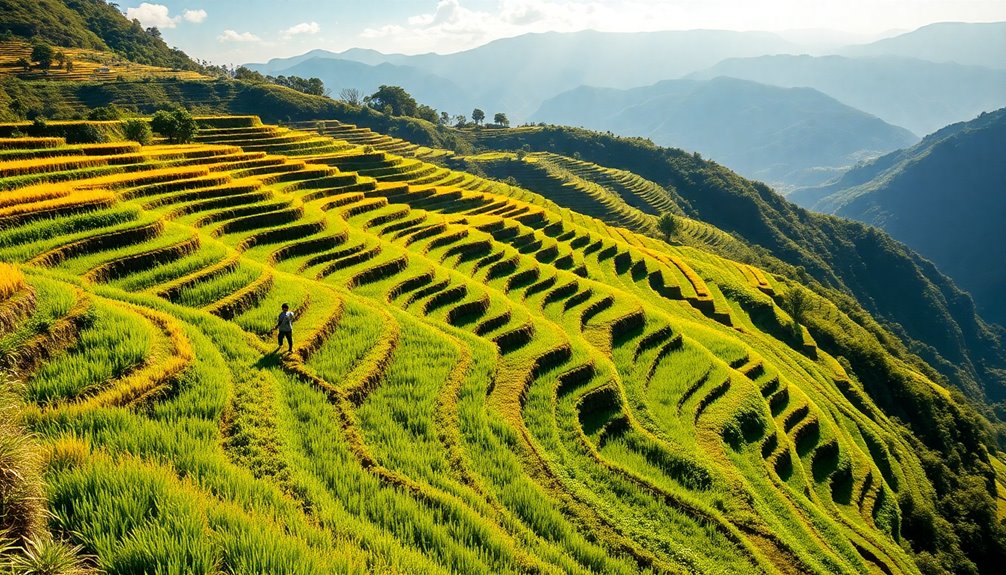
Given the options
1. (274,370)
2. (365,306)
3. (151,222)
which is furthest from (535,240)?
(274,370)

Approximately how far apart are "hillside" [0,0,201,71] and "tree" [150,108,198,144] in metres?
94.7

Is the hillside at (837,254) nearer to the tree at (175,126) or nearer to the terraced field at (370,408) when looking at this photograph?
the terraced field at (370,408)

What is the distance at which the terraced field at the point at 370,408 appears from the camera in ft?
18.7

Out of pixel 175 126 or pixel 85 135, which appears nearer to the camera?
pixel 85 135

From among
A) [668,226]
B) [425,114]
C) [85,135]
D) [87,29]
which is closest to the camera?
[85,135]

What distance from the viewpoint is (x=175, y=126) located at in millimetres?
34688

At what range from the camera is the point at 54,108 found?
214 feet

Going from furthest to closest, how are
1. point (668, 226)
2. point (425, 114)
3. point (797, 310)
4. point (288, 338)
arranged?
1. point (425, 114)
2. point (668, 226)
3. point (797, 310)
4. point (288, 338)

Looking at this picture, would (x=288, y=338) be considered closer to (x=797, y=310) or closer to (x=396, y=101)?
(x=797, y=310)

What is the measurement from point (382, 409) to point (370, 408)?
0.80 ft

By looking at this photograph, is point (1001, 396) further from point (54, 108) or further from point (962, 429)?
point (54, 108)

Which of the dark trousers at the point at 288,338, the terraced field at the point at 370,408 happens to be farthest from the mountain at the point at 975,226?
the dark trousers at the point at 288,338

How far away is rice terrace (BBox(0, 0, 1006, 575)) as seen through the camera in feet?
17.3

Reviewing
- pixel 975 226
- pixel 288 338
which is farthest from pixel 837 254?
pixel 288 338
